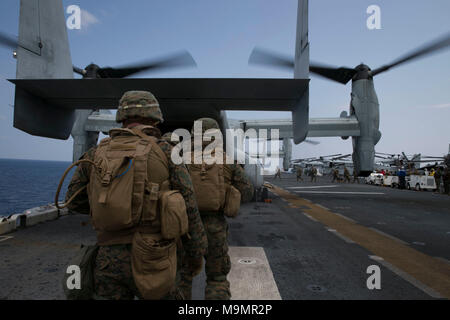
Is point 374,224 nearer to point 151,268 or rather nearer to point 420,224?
point 420,224

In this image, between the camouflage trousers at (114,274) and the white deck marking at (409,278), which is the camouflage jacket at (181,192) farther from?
the white deck marking at (409,278)

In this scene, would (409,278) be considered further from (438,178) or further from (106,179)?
(438,178)

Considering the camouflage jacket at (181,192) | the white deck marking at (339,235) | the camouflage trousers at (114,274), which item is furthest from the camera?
the white deck marking at (339,235)

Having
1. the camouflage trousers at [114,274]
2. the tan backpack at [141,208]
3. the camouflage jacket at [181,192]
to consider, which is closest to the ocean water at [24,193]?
the camouflage jacket at [181,192]

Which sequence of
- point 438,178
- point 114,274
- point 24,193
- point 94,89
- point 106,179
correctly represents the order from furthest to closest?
point 24,193 → point 438,178 → point 94,89 → point 114,274 → point 106,179

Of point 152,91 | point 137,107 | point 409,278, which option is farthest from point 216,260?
point 152,91

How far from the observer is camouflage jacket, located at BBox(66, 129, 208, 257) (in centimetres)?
173

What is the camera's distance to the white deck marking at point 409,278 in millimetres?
2928

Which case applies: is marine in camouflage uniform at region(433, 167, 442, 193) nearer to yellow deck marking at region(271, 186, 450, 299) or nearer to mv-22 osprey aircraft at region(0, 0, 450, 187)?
yellow deck marking at region(271, 186, 450, 299)

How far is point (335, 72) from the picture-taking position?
36.0 ft

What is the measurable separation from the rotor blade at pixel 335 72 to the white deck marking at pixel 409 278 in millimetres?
8819

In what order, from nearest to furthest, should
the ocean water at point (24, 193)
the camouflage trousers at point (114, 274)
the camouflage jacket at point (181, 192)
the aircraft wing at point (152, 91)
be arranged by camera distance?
the camouflage trousers at point (114, 274), the camouflage jacket at point (181, 192), the aircraft wing at point (152, 91), the ocean water at point (24, 193)

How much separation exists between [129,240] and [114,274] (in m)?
0.22
